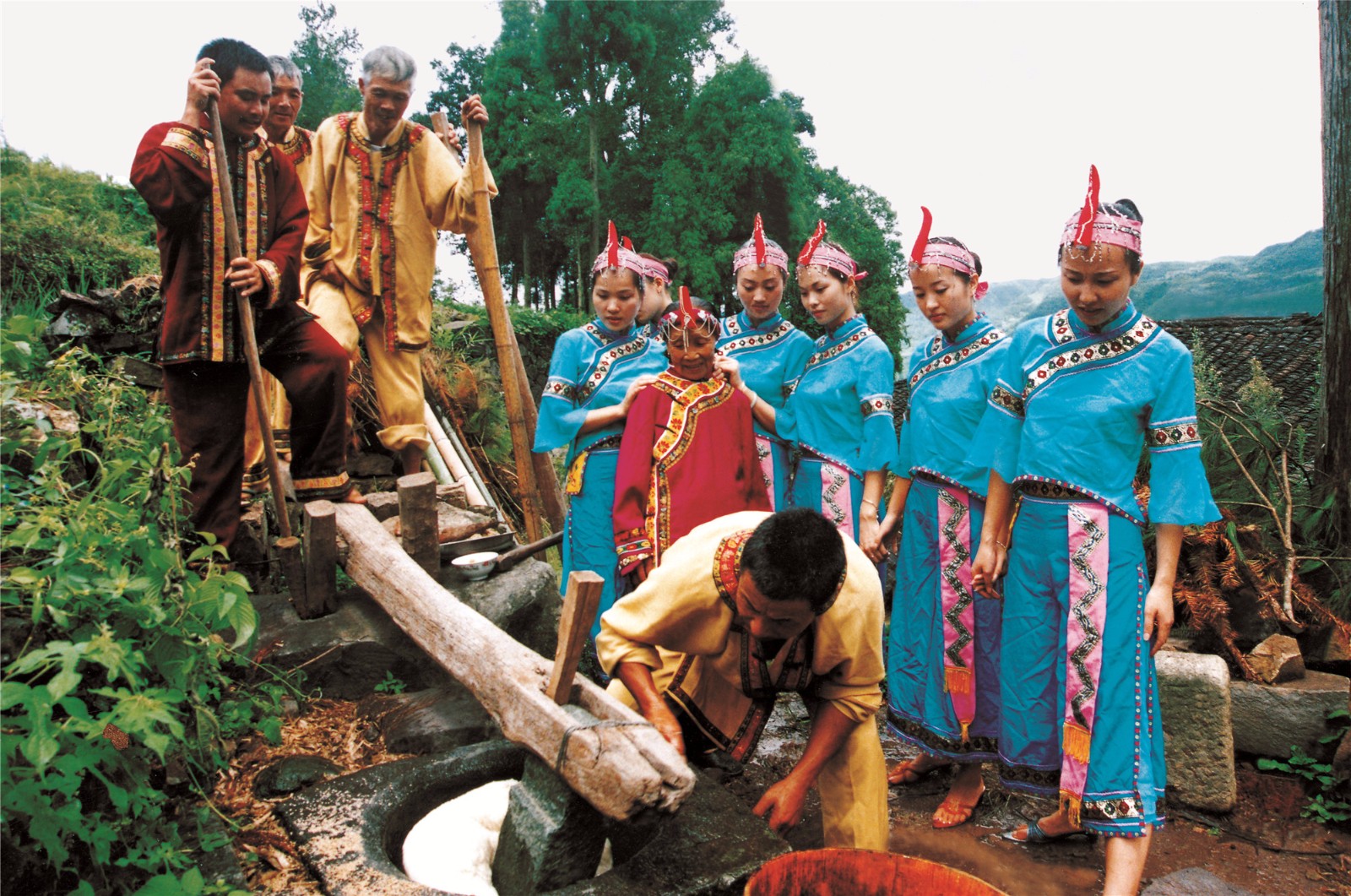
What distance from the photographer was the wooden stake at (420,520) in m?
4.02

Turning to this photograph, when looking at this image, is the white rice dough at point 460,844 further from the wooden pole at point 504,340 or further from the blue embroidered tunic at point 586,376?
the wooden pole at point 504,340

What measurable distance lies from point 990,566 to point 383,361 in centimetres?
325

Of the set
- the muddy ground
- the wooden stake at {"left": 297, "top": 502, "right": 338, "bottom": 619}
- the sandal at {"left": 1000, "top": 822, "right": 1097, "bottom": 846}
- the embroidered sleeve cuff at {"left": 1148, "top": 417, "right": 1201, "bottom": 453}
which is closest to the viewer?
the embroidered sleeve cuff at {"left": 1148, "top": 417, "right": 1201, "bottom": 453}

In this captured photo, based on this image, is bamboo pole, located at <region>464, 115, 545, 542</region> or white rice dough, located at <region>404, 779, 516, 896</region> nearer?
white rice dough, located at <region>404, 779, 516, 896</region>

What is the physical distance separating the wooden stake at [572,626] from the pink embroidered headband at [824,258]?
1971mm

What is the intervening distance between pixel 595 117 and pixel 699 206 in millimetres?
4082

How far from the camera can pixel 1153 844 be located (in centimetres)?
329

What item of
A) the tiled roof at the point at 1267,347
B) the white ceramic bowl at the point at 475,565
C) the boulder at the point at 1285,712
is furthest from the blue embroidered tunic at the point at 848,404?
the tiled roof at the point at 1267,347

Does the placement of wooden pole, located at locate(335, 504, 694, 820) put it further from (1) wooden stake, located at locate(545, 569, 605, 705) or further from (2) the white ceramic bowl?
(2) the white ceramic bowl

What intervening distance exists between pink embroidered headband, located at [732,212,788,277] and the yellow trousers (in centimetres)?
194

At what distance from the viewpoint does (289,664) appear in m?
3.60

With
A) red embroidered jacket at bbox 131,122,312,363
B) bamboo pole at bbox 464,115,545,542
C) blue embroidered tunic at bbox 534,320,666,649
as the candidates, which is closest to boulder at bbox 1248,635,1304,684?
blue embroidered tunic at bbox 534,320,666,649

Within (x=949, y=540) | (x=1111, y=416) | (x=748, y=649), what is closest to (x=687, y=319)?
(x=949, y=540)

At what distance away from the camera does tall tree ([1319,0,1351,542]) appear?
4430 millimetres
